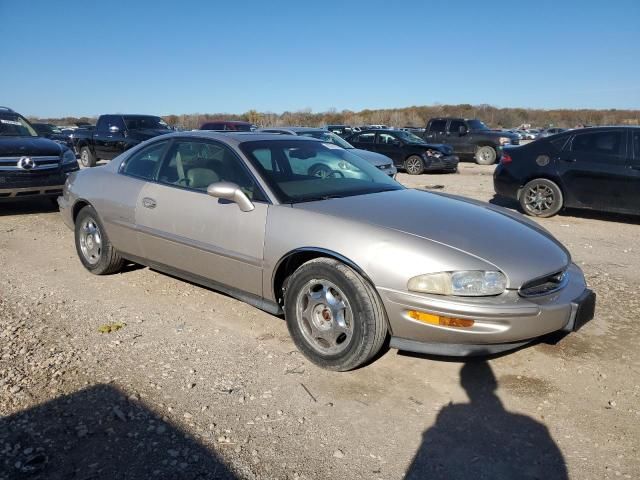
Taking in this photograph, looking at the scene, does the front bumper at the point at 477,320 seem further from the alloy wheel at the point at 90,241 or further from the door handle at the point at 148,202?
the alloy wheel at the point at 90,241

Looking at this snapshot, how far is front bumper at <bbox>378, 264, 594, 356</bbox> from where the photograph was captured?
2863 millimetres

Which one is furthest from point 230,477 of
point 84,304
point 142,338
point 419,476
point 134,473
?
Answer: point 84,304

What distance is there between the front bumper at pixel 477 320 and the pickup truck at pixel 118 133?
13.8 m

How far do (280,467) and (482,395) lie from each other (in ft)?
4.28

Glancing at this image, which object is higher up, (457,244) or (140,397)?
(457,244)

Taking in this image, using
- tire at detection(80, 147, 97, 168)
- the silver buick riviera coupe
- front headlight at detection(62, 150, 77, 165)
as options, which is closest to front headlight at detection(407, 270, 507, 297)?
the silver buick riviera coupe

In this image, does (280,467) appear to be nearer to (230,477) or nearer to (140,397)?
(230,477)

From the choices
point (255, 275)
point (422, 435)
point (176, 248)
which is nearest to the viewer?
point (422, 435)

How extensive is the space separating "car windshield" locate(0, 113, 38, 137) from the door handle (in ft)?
18.0

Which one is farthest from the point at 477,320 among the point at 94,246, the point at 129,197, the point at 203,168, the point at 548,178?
the point at 548,178

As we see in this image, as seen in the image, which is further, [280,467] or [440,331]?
[440,331]

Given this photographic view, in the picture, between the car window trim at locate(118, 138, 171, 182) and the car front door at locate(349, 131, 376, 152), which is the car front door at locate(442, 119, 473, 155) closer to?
the car front door at locate(349, 131, 376, 152)

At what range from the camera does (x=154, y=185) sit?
14.5ft

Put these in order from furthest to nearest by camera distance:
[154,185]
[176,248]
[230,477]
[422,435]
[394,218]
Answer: [154,185], [176,248], [394,218], [422,435], [230,477]
